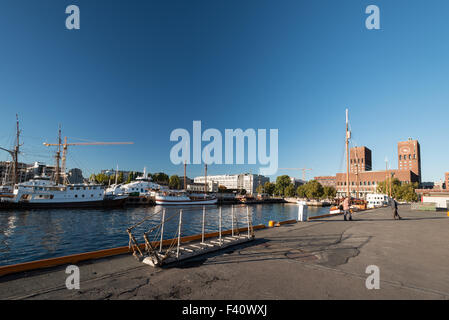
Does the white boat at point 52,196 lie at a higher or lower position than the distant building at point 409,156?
lower

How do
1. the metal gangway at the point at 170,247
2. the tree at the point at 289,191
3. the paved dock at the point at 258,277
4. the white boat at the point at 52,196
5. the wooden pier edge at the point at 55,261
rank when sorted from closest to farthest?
the paved dock at the point at 258,277 → the wooden pier edge at the point at 55,261 → the metal gangway at the point at 170,247 → the white boat at the point at 52,196 → the tree at the point at 289,191

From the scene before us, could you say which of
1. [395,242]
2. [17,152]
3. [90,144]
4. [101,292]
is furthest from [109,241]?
[90,144]

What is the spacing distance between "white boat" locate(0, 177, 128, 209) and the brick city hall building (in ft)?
405

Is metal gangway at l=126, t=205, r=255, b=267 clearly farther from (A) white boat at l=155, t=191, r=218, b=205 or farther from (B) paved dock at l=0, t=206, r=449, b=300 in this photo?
(A) white boat at l=155, t=191, r=218, b=205

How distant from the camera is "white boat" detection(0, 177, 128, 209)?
45875 mm

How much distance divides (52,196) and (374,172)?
156m

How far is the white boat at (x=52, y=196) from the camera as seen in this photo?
45875mm

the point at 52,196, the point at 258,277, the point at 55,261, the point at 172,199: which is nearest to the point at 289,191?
the point at 172,199

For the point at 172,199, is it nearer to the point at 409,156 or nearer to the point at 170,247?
the point at 170,247

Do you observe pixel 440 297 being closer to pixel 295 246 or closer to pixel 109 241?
pixel 295 246

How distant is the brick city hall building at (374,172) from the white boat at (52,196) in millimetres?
123458

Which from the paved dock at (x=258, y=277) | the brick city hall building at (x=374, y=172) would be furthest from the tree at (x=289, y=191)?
the paved dock at (x=258, y=277)

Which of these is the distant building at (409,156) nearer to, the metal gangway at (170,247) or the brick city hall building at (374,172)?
the brick city hall building at (374,172)

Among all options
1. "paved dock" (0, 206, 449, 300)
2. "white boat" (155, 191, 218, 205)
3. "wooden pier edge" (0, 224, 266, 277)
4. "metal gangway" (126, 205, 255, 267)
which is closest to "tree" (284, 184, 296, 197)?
"white boat" (155, 191, 218, 205)
